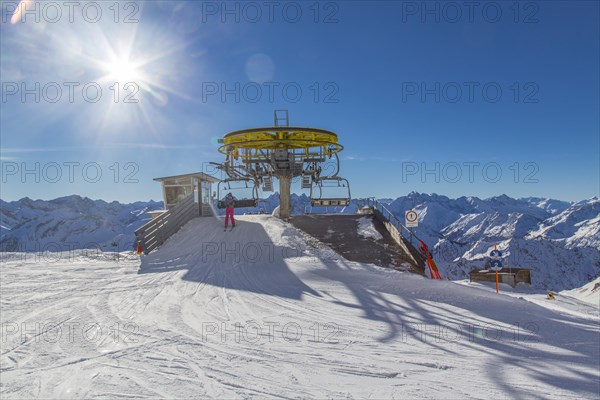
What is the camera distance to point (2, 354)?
17.0 ft

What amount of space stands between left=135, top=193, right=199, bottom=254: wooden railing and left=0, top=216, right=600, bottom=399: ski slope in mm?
4058

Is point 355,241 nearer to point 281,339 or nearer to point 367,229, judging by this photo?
point 367,229

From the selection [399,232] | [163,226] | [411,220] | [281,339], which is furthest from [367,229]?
[281,339]

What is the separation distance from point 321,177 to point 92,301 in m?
16.9

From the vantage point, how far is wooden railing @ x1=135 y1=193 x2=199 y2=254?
14852 mm

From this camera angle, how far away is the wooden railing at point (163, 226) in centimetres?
1485

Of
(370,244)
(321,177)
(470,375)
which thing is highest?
(321,177)

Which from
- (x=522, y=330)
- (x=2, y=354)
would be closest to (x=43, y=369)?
(x=2, y=354)

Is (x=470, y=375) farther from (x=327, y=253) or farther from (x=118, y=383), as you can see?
(x=327, y=253)

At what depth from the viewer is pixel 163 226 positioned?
1639cm

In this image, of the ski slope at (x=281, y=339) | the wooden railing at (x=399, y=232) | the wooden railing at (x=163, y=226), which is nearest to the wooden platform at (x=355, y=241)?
the wooden railing at (x=399, y=232)

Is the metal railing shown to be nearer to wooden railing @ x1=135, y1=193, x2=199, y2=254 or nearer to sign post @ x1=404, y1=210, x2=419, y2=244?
sign post @ x1=404, y1=210, x2=419, y2=244

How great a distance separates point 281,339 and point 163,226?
474 inches

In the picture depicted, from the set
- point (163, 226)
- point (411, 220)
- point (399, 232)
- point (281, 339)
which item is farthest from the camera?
point (163, 226)
